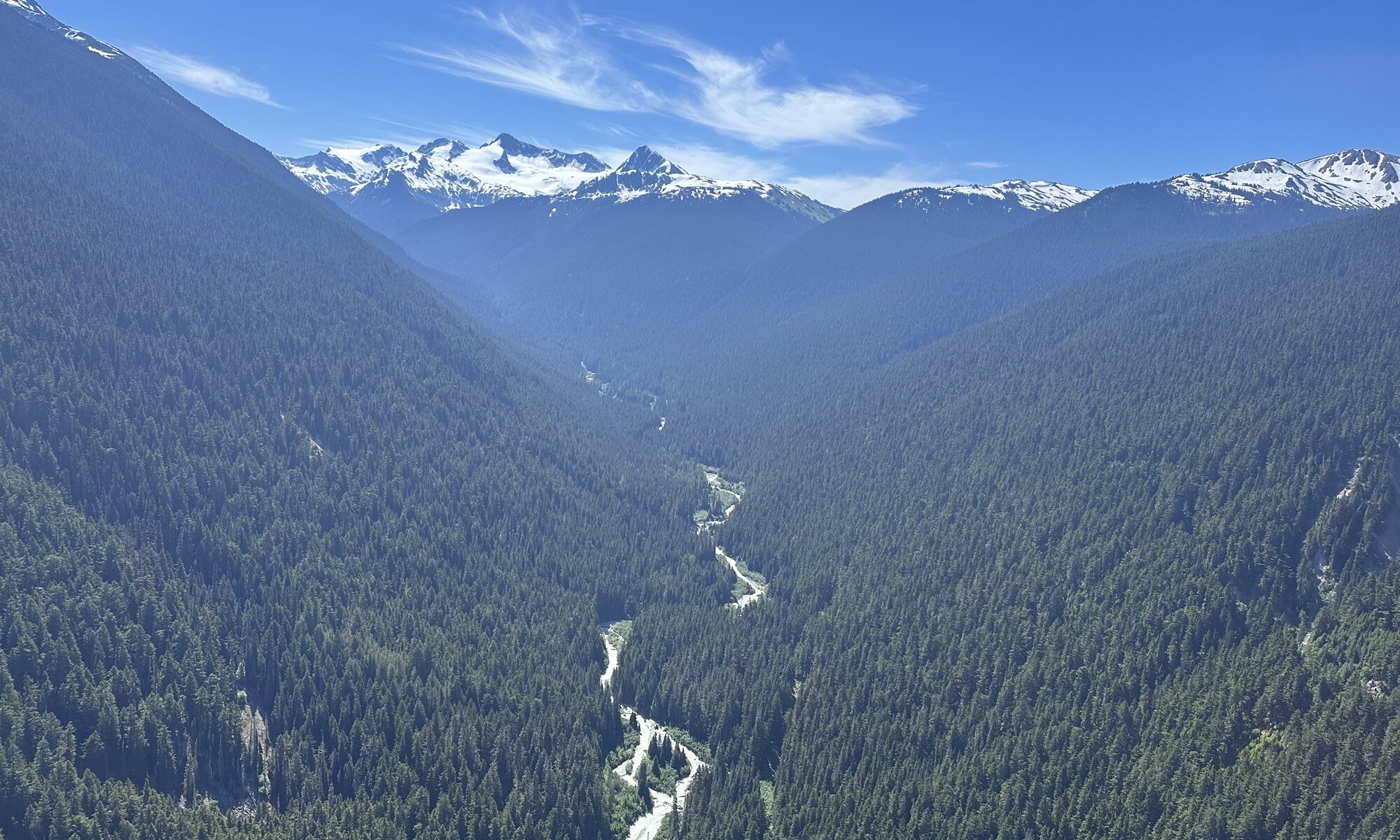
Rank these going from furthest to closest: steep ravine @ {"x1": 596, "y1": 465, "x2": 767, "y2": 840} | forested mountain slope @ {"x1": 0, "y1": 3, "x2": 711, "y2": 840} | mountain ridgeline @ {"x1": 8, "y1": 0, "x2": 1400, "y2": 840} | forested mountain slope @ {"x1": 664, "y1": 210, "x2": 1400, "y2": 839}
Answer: steep ravine @ {"x1": 596, "y1": 465, "x2": 767, "y2": 840} < forested mountain slope @ {"x1": 0, "y1": 3, "x2": 711, "y2": 840} < mountain ridgeline @ {"x1": 8, "y1": 0, "x2": 1400, "y2": 840} < forested mountain slope @ {"x1": 664, "y1": 210, "x2": 1400, "y2": 839}

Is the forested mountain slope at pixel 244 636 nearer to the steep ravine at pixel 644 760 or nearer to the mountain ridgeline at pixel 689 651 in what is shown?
the mountain ridgeline at pixel 689 651

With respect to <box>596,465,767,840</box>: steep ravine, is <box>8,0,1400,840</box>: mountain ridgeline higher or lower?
higher

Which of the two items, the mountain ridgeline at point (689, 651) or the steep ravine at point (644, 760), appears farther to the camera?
the steep ravine at point (644, 760)

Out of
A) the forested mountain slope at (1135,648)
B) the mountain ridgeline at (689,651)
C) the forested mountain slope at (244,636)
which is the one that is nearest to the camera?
the forested mountain slope at (1135,648)

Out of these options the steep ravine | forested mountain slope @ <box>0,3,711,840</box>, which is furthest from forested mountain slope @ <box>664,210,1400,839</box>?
forested mountain slope @ <box>0,3,711,840</box>

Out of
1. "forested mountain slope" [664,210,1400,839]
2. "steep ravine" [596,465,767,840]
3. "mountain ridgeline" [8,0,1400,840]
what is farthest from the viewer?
"steep ravine" [596,465,767,840]

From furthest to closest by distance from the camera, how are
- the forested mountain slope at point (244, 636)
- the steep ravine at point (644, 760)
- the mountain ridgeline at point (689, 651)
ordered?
the steep ravine at point (644, 760), the forested mountain slope at point (244, 636), the mountain ridgeline at point (689, 651)

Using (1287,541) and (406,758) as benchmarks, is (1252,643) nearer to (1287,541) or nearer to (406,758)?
(1287,541)

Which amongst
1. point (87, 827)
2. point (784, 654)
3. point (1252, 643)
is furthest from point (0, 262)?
point (1252, 643)

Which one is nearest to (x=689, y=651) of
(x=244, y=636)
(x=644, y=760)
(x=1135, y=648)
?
(x=644, y=760)

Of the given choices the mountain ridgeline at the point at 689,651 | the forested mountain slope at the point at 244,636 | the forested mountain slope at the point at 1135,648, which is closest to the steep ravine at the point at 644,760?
the mountain ridgeline at the point at 689,651

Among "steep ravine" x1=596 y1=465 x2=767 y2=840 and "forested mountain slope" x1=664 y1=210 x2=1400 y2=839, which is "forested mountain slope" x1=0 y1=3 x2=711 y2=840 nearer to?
"steep ravine" x1=596 y1=465 x2=767 y2=840

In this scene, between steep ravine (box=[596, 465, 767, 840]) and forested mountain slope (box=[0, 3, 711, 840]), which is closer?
forested mountain slope (box=[0, 3, 711, 840])
